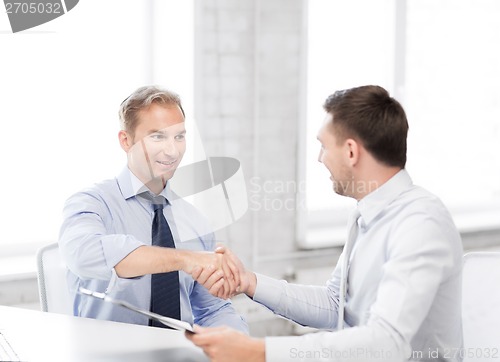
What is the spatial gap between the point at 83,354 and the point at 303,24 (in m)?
2.24

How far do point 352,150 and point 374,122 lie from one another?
80 mm

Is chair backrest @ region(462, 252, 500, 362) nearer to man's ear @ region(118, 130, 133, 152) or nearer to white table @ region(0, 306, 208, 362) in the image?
white table @ region(0, 306, 208, 362)

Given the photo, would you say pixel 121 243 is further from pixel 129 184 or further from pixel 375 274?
pixel 375 274

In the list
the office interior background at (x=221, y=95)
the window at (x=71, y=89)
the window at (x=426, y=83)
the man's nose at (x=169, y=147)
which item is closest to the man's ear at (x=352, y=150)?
the man's nose at (x=169, y=147)

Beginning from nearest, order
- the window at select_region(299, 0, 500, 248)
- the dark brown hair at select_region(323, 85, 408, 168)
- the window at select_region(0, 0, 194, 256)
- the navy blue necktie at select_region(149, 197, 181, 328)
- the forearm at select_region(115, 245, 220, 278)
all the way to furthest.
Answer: the dark brown hair at select_region(323, 85, 408, 168) → the forearm at select_region(115, 245, 220, 278) → the navy blue necktie at select_region(149, 197, 181, 328) → the window at select_region(0, 0, 194, 256) → the window at select_region(299, 0, 500, 248)

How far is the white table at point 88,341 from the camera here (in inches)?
56.4

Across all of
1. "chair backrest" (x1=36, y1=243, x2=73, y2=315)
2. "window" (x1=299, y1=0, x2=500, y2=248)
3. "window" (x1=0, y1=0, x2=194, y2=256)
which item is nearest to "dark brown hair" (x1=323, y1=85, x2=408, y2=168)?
"chair backrest" (x1=36, y1=243, x2=73, y2=315)

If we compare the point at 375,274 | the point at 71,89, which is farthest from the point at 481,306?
the point at 71,89

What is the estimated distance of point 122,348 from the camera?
1.48 meters

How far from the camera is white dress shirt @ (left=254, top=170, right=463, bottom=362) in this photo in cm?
140

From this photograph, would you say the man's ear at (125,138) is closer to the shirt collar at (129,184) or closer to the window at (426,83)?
the shirt collar at (129,184)

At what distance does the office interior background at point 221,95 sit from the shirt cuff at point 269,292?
892 millimetres

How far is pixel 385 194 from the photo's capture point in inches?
64.1

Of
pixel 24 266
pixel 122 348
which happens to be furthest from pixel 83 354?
pixel 24 266
